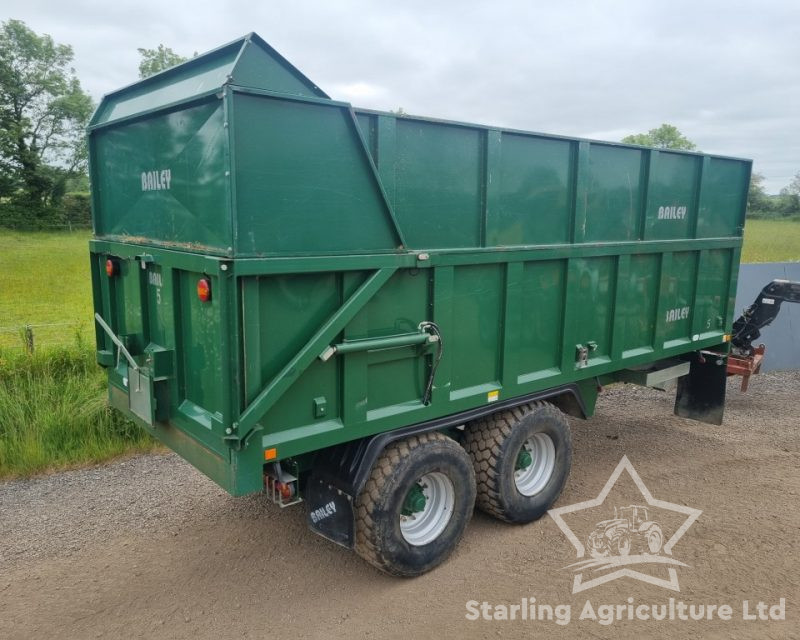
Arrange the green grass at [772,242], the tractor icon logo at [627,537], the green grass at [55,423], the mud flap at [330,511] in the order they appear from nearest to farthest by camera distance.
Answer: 1. the mud flap at [330,511]
2. the tractor icon logo at [627,537]
3. the green grass at [55,423]
4. the green grass at [772,242]

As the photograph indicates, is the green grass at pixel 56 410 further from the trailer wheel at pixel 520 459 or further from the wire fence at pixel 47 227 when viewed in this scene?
the wire fence at pixel 47 227

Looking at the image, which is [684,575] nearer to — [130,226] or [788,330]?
[130,226]

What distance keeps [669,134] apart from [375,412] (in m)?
79.0

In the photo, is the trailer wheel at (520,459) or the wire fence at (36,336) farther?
the wire fence at (36,336)

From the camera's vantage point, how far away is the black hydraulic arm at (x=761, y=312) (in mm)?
7469

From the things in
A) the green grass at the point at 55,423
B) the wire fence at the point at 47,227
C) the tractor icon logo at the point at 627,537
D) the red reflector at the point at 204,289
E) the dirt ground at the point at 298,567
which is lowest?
the dirt ground at the point at 298,567

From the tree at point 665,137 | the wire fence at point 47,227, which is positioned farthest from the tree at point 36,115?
the tree at point 665,137

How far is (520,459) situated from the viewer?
15.8 ft

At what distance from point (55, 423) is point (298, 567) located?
10.5ft

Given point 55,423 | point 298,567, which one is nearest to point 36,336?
point 55,423

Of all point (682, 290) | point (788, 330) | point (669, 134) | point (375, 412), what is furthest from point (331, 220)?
point (669, 134)

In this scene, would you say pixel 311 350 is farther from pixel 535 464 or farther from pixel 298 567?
pixel 535 464

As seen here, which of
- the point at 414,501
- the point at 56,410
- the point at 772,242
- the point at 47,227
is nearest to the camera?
the point at 414,501

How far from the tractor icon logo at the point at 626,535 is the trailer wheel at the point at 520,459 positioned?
1.53 feet
